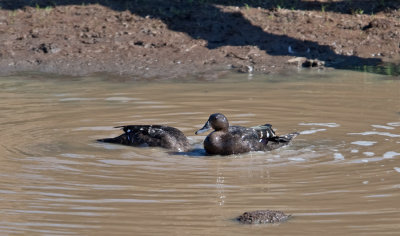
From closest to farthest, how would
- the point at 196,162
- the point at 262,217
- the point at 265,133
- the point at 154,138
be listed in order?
the point at 262,217, the point at 196,162, the point at 265,133, the point at 154,138

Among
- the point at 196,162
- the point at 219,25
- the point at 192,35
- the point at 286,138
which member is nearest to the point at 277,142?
the point at 286,138

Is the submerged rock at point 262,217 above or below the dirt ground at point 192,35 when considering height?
below

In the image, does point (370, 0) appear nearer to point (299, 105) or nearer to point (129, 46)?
point (129, 46)

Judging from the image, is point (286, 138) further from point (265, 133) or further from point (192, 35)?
point (192, 35)

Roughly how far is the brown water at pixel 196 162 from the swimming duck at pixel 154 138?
18 cm

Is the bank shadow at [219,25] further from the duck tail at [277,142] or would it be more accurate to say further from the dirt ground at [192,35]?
the duck tail at [277,142]

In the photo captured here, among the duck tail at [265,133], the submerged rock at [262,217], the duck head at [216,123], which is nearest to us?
the submerged rock at [262,217]

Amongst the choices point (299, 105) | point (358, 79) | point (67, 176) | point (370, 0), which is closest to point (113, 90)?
point (299, 105)

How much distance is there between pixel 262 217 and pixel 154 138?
13.5 feet

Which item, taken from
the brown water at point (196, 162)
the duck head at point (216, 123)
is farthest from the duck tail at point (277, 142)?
the duck head at point (216, 123)

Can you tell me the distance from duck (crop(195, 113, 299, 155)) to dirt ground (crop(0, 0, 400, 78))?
22.2 feet

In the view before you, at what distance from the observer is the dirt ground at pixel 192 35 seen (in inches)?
707

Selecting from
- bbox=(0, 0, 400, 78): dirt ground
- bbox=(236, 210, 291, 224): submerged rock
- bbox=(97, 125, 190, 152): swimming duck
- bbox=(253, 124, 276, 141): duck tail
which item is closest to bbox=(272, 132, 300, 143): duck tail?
bbox=(253, 124, 276, 141): duck tail

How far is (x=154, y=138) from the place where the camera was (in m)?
10.7
